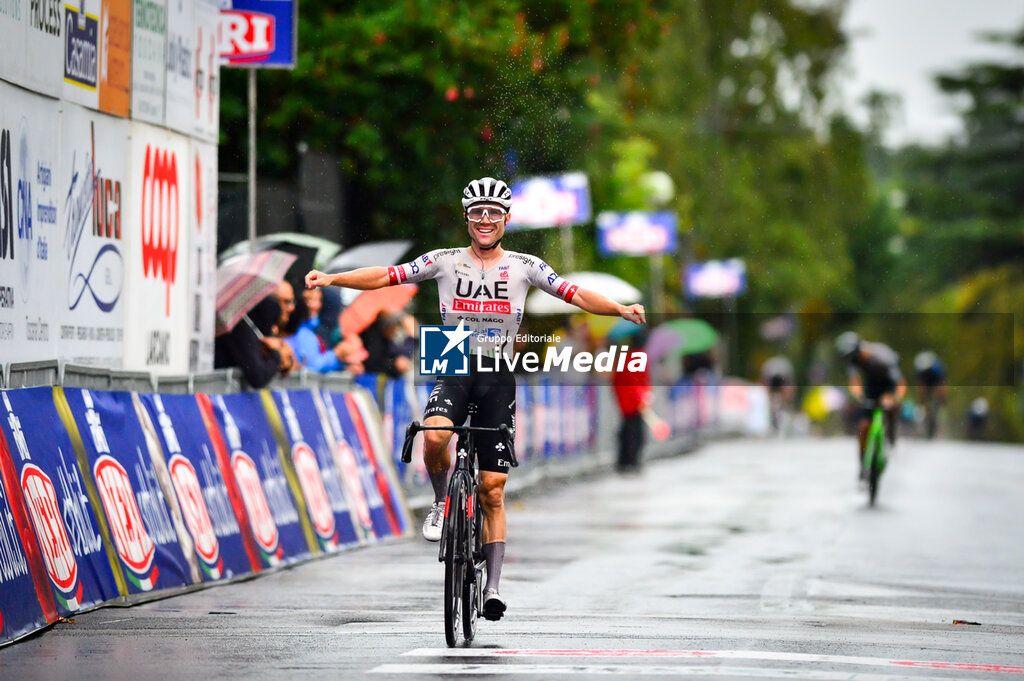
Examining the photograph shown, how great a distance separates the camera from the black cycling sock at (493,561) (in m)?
9.67

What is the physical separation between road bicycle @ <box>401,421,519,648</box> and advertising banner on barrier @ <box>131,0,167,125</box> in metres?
5.66

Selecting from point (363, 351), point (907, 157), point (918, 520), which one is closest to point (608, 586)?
point (363, 351)

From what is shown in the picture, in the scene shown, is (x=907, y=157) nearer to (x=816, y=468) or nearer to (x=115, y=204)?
(x=816, y=468)

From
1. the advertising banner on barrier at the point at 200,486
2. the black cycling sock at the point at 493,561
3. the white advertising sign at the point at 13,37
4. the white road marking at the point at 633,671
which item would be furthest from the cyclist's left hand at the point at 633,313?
the white advertising sign at the point at 13,37

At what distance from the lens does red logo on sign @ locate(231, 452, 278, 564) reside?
13430 millimetres

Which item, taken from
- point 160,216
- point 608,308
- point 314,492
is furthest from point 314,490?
point 608,308

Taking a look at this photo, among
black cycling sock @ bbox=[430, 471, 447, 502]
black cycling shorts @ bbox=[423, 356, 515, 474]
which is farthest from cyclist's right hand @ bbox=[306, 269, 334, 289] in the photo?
black cycling sock @ bbox=[430, 471, 447, 502]

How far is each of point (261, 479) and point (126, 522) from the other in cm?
264

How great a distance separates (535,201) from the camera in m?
33.7

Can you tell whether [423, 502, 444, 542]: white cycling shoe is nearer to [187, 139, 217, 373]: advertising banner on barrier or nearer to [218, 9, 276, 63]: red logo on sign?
[187, 139, 217, 373]: advertising banner on barrier

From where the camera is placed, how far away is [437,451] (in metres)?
9.57

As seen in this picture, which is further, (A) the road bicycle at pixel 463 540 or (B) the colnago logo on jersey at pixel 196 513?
(B) the colnago logo on jersey at pixel 196 513

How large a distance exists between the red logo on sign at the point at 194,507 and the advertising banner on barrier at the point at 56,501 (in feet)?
4.31

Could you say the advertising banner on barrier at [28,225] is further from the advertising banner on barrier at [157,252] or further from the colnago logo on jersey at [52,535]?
the advertising banner on barrier at [157,252]
